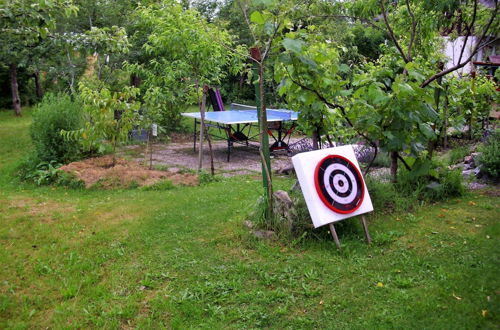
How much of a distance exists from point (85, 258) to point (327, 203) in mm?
2251

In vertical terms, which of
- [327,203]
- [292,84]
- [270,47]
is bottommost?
[327,203]

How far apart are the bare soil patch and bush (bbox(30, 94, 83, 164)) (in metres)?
0.47

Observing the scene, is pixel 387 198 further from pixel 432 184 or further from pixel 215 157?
pixel 215 157

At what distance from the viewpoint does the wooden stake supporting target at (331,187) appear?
12.9ft

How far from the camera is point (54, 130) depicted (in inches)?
316

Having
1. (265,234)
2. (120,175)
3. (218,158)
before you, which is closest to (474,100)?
(218,158)

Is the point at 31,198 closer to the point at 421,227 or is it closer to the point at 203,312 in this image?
the point at 203,312

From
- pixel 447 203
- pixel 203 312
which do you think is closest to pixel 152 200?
pixel 203 312

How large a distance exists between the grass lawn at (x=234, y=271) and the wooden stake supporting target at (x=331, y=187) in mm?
296

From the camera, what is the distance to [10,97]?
720 inches

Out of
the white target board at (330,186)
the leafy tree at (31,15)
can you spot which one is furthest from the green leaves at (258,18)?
the leafy tree at (31,15)

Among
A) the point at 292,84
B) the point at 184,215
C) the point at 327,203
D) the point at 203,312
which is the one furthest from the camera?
the point at 184,215

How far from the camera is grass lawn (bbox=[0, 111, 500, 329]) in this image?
9.81 ft

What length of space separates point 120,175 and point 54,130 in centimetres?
183
